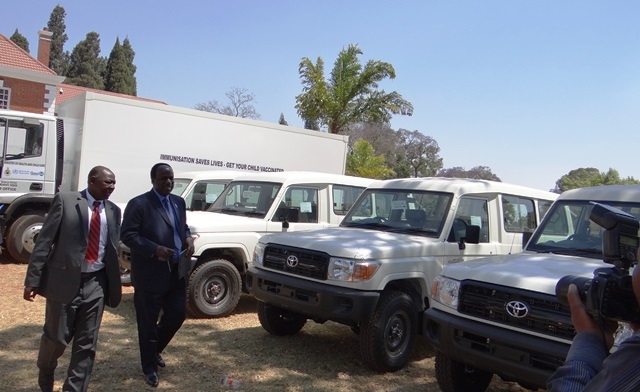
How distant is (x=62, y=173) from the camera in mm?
10203

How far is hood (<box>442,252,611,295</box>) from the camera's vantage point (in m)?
3.96

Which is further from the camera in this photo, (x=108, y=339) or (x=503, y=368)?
(x=108, y=339)

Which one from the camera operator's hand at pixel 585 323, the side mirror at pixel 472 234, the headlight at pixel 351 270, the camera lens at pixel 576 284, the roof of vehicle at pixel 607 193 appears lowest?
the headlight at pixel 351 270

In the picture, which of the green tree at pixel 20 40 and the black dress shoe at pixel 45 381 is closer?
the black dress shoe at pixel 45 381

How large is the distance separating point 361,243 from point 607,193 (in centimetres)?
237

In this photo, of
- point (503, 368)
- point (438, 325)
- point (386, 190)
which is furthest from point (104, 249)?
point (386, 190)

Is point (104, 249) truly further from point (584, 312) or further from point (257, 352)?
point (584, 312)

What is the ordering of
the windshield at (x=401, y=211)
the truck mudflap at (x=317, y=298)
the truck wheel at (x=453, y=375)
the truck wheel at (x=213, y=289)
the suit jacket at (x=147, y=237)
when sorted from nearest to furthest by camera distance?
the truck wheel at (x=453, y=375) → the suit jacket at (x=147, y=237) → the truck mudflap at (x=317, y=298) → the windshield at (x=401, y=211) → the truck wheel at (x=213, y=289)

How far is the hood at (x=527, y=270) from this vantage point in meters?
3.96

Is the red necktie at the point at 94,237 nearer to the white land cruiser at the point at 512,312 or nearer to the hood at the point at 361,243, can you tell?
the hood at the point at 361,243

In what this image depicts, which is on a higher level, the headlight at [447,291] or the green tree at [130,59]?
the green tree at [130,59]

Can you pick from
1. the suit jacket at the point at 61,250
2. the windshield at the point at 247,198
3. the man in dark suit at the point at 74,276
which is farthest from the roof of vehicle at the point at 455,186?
the suit jacket at the point at 61,250

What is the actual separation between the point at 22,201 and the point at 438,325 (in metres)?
8.19

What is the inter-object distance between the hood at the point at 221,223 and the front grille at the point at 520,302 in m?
3.74
